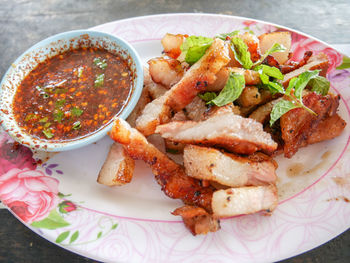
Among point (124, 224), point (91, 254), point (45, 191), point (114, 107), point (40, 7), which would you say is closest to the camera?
point (91, 254)

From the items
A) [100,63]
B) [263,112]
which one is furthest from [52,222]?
[263,112]

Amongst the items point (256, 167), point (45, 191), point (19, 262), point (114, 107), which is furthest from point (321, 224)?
point (19, 262)

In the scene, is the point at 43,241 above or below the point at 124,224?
below

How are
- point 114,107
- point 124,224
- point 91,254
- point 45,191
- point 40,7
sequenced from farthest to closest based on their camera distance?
point 40,7 < point 114,107 < point 45,191 < point 124,224 < point 91,254

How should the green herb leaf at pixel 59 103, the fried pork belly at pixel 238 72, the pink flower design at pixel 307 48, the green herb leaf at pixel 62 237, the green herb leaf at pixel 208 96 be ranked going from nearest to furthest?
the green herb leaf at pixel 62 237, the fried pork belly at pixel 238 72, the green herb leaf at pixel 208 96, the green herb leaf at pixel 59 103, the pink flower design at pixel 307 48

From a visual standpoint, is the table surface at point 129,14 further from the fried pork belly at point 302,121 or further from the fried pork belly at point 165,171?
the fried pork belly at point 165,171

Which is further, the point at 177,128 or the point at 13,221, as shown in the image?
the point at 13,221

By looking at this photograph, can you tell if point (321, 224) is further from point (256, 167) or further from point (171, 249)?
point (171, 249)

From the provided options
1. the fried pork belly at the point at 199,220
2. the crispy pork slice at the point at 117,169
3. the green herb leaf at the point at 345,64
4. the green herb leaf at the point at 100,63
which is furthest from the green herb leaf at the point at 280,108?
the green herb leaf at the point at 100,63
